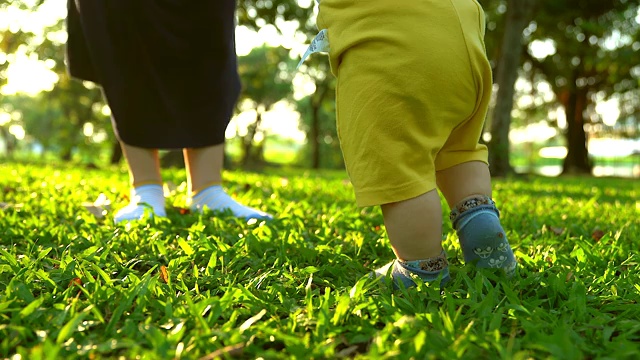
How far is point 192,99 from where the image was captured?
8.62 ft

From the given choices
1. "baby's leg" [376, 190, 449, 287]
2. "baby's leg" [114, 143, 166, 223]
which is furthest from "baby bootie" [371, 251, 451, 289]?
"baby's leg" [114, 143, 166, 223]

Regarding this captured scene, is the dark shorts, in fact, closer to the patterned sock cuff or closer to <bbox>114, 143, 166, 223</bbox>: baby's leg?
<bbox>114, 143, 166, 223</bbox>: baby's leg

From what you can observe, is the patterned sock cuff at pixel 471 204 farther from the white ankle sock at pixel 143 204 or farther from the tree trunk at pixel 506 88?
the tree trunk at pixel 506 88

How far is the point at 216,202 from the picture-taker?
259cm

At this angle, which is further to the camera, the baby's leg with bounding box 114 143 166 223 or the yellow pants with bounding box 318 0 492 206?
the baby's leg with bounding box 114 143 166 223

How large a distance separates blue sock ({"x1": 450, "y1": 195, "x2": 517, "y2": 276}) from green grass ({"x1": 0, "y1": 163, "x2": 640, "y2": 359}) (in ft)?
0.18

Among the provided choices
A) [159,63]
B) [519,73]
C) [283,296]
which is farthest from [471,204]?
[519,73]

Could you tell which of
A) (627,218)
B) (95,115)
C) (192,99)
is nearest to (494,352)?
(192,99)

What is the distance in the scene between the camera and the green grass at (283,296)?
107 cm

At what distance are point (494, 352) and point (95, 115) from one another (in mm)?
23823

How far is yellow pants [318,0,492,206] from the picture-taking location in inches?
54.1

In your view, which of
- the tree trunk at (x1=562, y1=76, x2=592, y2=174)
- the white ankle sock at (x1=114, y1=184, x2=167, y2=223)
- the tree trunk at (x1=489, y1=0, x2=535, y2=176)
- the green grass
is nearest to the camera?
the green grass

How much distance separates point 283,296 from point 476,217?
55 centimetres

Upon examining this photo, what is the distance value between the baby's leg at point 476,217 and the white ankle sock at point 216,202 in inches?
41.8
